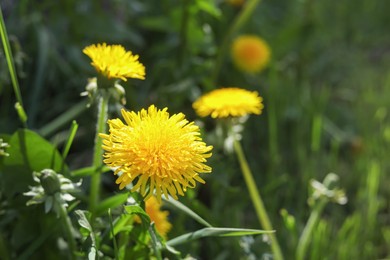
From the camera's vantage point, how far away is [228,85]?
6.60ft

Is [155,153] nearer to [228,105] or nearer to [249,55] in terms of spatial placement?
[228,105]

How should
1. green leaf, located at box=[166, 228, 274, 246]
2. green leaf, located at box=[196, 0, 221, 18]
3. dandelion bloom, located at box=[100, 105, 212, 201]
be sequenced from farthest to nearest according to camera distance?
green leaf, located at box=[196, 0, 221, 18] → green leaf, located at box=[166, 228, 274, 246] → dandelion bloom, located at box=[100, 105, 212, 201]

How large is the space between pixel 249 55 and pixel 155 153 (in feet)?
3.83

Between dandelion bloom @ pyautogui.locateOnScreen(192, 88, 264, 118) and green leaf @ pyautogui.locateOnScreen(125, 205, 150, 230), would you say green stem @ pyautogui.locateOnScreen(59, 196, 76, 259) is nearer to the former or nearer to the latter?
green leaf @ pyautogui.locateOnScreen(125, 205, 150, 230)

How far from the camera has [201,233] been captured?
3.11ft

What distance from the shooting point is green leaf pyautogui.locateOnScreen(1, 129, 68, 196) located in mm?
1065

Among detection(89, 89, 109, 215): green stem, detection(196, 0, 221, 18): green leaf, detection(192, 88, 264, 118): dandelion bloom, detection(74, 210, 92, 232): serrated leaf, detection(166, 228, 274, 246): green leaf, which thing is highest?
detection(196, 0, 221, 18): green leaf

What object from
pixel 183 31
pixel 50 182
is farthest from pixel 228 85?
pixel 50 182

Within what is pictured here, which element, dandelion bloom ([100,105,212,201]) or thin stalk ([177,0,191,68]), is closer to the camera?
dandelion bloom ([100,105,212,201])

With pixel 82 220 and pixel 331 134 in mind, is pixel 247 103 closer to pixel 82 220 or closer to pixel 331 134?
pixel 82 220

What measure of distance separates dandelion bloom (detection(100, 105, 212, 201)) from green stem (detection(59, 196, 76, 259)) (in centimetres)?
20

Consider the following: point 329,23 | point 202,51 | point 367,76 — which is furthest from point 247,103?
point 329,23

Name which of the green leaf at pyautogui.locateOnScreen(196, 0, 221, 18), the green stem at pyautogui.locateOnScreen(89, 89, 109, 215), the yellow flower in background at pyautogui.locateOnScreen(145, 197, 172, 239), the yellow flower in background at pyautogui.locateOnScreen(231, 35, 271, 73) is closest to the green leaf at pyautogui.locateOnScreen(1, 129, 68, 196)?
the green stem at pyautogui.locateOnScreen(89, 89, 109, 215)

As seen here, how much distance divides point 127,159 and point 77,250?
1.14 ft
